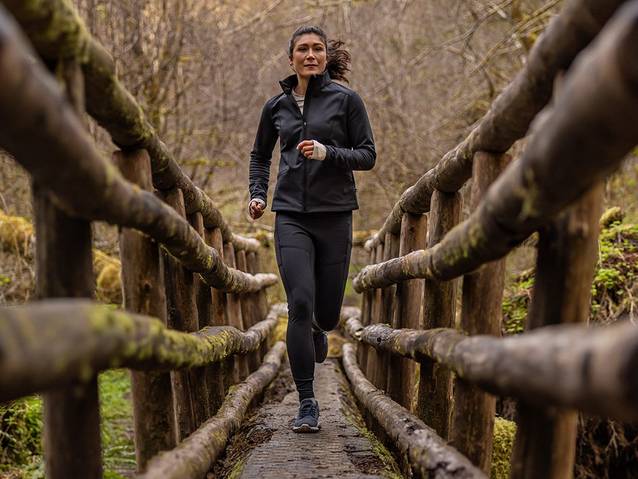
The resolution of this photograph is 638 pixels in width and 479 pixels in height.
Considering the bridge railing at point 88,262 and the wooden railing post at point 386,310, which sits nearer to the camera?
the bridge railing at point 88,262

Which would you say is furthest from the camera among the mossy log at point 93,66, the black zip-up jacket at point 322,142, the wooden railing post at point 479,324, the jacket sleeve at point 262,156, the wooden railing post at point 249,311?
the wooden railing post at point 249,311

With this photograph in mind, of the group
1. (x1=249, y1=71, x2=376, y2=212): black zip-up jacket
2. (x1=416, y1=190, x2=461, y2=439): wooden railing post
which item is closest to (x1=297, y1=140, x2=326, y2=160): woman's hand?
(x1=249, y1=71, x2=376, y2=212): black zip-up jacket

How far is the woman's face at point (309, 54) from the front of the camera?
162 inches

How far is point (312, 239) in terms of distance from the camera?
4.15 meters

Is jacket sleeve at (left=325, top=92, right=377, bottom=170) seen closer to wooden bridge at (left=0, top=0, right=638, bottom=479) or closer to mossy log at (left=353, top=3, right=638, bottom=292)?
wooden bridge at (left=0, top=0, right=638, bottom=479)

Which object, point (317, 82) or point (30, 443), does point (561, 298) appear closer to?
point (317, 82)

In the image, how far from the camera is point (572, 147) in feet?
4.80

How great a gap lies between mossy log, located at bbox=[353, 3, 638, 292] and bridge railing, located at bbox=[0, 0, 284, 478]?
3.19 ft

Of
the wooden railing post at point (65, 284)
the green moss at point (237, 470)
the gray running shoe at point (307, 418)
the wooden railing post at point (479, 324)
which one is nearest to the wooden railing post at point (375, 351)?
the gray running shoe at point (307, 418)

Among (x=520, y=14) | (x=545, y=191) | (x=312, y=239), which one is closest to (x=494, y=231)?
(x=545, y=191)

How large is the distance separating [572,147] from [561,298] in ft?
1.86

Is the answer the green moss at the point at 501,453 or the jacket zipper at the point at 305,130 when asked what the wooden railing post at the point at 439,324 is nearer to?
the green moss at the point at 501,453

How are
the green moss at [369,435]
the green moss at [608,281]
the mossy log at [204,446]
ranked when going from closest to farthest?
1. the mossy log at [204,446]
2. the green moss at [369,435]
3. the green moss at [608,281]

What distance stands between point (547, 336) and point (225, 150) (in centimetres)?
1062
